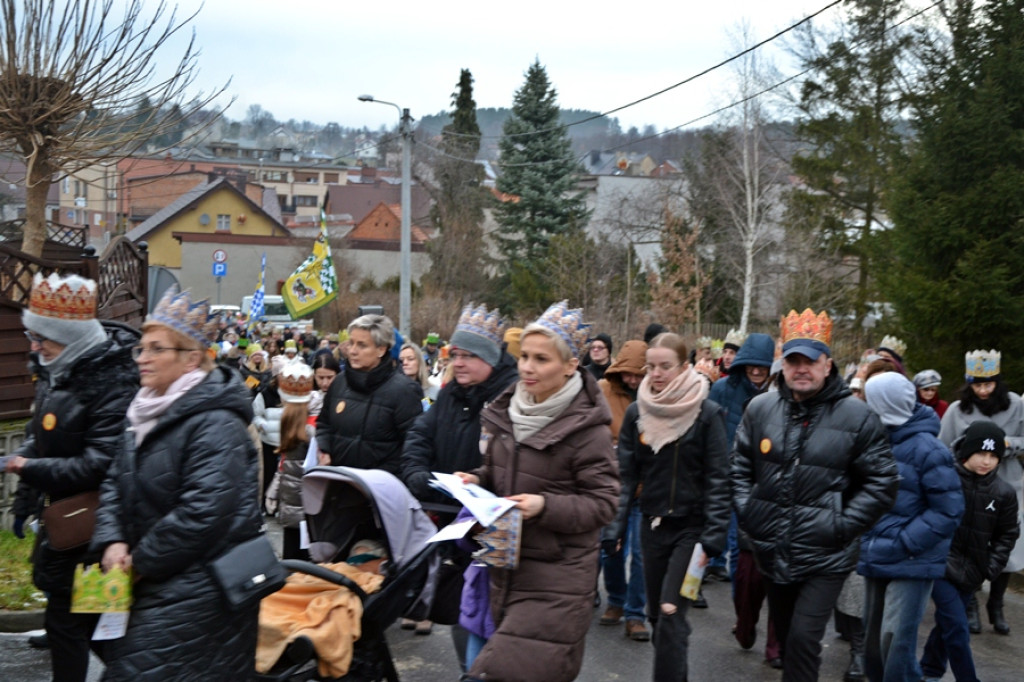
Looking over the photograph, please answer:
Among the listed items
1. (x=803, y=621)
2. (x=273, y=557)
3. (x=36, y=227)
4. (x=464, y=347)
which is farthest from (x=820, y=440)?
(x=36, y=227)

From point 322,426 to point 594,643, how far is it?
2520 mm

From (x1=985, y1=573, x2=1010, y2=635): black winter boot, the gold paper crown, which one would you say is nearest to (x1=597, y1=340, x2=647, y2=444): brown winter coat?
the gold paper crown

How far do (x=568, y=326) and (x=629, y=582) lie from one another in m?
3.61

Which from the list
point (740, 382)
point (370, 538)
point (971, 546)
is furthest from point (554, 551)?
point (740, 382)

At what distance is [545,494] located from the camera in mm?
4828

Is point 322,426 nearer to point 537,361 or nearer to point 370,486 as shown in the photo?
point 370,486

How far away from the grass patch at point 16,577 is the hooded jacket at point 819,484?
4.92 meters

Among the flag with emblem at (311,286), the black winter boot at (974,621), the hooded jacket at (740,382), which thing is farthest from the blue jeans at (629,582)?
the flag with emblem at (311,286)

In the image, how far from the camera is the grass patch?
26.0 feet

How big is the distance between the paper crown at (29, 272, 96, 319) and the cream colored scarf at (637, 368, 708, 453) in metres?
3.17

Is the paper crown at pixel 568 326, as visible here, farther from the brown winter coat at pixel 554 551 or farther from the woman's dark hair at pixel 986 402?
the woman's dark hair at pixel 986 402

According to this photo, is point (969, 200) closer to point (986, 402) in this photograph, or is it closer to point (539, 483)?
point (986, 402)

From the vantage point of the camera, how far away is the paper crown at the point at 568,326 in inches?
199

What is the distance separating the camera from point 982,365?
905 cm
